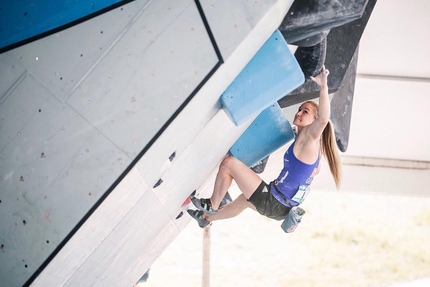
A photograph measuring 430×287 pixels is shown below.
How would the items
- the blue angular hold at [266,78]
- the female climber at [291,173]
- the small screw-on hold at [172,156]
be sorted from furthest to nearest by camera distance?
the female climber at [291,173], the small screw-on hold at [172,156], the blue angular hold at [266,78]

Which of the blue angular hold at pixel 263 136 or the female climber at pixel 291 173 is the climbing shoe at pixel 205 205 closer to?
the female climber at pixel 291 173

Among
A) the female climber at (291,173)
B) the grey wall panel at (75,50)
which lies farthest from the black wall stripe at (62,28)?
the female climber at (291,173)

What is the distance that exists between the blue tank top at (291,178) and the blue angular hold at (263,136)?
128 millimetres

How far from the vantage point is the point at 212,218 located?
158 inches

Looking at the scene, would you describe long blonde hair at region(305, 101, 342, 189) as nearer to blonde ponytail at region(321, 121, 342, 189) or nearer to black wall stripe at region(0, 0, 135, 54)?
blonde ponytail at region(321, 121, 342, 189)

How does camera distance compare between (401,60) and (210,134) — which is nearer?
(210,134)

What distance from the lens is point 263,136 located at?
3.66 metres

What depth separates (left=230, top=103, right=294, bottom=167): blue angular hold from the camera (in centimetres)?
352

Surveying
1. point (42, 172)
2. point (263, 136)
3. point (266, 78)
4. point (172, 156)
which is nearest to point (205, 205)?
point (263, 136)

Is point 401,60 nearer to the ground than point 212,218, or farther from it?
nearer to the ground

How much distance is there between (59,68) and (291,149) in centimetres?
173

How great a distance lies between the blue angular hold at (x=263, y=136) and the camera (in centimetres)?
352

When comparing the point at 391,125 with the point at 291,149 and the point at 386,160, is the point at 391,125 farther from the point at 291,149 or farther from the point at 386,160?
the point at 291,149

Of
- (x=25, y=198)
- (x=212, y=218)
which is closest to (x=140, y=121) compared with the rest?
(x=25, y=198)
